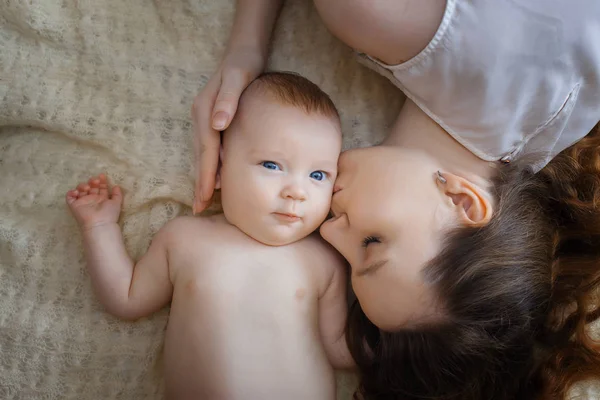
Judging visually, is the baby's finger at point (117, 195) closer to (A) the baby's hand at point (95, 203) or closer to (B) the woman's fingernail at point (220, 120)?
(A) the baby's hand at point (95, 203)

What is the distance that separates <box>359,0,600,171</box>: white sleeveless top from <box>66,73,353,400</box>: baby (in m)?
0.23

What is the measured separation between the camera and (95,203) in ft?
4.21

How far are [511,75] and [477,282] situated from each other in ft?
1.29

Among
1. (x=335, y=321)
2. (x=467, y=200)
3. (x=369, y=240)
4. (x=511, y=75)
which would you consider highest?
(x=511, y=75)

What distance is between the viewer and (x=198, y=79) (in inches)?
53.8

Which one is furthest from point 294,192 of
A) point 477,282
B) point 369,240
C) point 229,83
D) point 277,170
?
point 477,282

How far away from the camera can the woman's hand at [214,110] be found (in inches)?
46.3

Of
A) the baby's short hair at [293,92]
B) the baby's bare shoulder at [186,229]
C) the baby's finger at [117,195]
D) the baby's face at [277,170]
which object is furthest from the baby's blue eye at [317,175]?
the baby's finger at [117,195]

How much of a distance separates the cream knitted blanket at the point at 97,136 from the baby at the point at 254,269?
8 cm

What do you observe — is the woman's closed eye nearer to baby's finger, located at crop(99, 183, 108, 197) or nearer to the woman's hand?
the woman's hand

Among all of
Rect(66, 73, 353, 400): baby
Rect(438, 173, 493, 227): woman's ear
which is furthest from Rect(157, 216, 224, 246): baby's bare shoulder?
Rect(438, 173, 493, 227): woman's ear

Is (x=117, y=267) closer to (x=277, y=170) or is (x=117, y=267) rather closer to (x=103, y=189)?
(x=103, y=189)

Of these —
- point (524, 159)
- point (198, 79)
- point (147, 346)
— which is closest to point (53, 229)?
point (147, 346)

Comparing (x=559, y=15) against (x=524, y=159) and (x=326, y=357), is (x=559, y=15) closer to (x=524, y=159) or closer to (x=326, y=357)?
(x=524, y=159)
